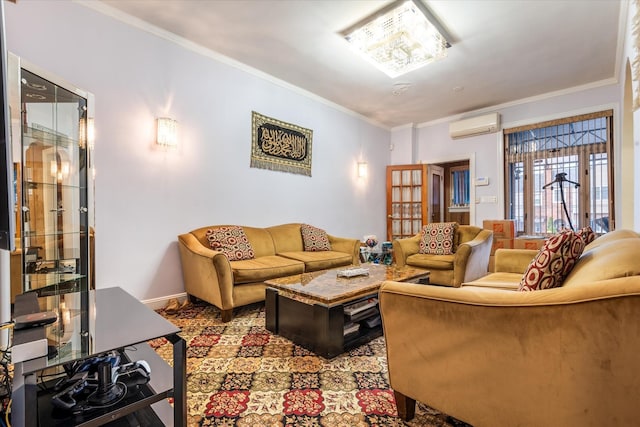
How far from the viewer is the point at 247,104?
3.69 meters

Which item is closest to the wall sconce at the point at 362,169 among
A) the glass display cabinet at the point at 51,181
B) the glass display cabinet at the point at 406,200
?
the glass display cabinet at the point at 406,200

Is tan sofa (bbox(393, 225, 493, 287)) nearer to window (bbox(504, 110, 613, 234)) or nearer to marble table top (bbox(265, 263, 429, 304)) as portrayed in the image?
marble table top (bbox(265, 263, 429, 304))

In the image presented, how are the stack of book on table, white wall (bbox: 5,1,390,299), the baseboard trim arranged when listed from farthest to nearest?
the baseboard trim
white wall (bbox: 5,1,390,299)
the stack of book on table

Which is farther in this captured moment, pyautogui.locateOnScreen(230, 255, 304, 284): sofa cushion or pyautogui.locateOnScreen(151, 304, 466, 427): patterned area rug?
pyautogui.locateOnScreen(230, 255, 304, 284): sofa cushion

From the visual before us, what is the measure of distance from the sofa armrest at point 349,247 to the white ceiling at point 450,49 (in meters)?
2.12

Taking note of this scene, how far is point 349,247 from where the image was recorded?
3.92 metres

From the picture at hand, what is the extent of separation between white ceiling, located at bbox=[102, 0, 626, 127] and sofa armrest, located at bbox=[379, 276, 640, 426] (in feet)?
8.37

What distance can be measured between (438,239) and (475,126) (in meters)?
2.40

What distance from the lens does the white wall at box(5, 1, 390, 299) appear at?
248 centimetres

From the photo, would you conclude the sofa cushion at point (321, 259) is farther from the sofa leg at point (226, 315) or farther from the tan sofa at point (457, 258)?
the sofa leg at point (226, 315)

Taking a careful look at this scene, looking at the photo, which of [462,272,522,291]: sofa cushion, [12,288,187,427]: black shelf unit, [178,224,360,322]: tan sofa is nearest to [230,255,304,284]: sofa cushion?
[178,224,360,322]: tan sofa

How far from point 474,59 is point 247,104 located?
268 cm

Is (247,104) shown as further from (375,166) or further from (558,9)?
(558,9)

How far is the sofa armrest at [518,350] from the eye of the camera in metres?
0.82
